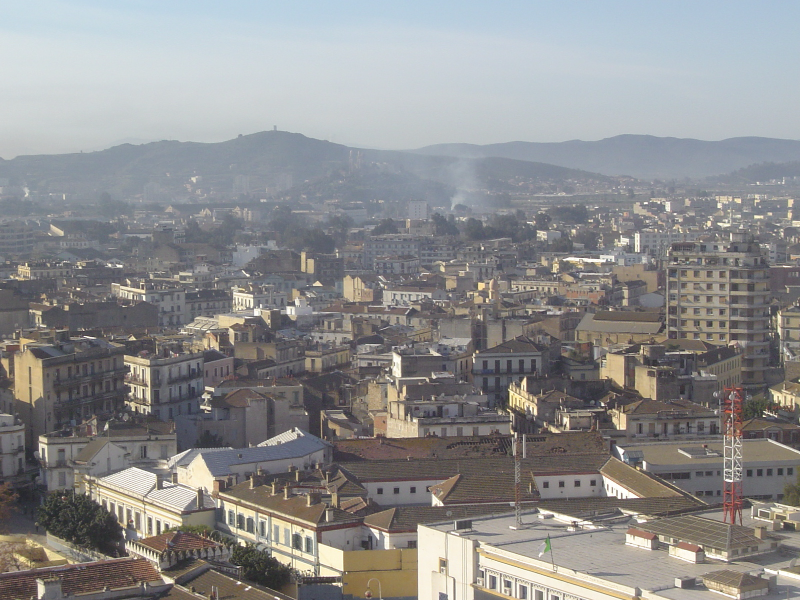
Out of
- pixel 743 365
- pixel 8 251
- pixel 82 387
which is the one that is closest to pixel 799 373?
pixel 743 365

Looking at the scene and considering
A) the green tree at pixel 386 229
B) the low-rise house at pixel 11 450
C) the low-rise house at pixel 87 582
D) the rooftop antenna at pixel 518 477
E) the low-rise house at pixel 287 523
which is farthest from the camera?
the green tree at pixel 386 229

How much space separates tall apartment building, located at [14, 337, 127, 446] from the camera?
128 feet

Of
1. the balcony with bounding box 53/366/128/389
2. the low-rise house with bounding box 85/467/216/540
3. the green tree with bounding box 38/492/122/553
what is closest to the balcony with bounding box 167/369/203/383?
the balcony with bounding box 53/366/128/389

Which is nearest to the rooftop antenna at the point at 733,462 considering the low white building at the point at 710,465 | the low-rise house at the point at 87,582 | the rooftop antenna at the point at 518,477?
the rooftop antenna at the point at 518,477

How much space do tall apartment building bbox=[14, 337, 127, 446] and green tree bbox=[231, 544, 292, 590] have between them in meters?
15.2

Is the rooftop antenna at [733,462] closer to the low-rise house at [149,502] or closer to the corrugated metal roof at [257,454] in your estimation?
the low-rise house at [149,502]

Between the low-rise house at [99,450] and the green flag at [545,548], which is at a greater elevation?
the green flag at [545,548]

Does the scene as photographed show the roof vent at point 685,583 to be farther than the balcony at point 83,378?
No

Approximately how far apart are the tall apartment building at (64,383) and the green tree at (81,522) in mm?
8758

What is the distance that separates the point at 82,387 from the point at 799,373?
930 inches

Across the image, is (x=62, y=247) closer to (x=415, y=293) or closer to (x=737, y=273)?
(x=415, y=293)

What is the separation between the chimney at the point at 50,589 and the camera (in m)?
19.4

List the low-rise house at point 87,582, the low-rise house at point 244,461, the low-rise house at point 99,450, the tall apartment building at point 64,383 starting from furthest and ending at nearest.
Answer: the tall apartment building at point 64,383 < the low-rise house at point 99,450 < the low-rise house at point 244,461 < the low-rise house at point 87,582

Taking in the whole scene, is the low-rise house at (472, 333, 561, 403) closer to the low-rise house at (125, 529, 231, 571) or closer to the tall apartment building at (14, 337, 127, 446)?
the tall apartment building at (14, 337, 127, 446)
